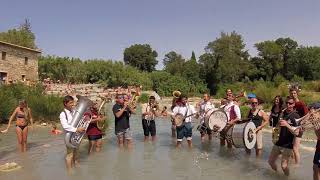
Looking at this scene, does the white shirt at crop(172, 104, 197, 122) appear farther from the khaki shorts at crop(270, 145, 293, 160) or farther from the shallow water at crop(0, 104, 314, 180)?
the khaki shorts at crop(270, 145, 293, 160)

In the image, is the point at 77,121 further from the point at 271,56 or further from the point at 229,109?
the point at 271,56

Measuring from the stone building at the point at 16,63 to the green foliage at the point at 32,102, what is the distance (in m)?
10.3

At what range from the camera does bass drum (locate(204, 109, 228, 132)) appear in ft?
38.7

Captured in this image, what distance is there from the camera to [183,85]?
53594 mm

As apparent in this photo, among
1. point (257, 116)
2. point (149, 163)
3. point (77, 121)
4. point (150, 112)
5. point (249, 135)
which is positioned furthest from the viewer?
point (150, 112)

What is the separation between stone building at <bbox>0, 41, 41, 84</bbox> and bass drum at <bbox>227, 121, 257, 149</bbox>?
24.7m

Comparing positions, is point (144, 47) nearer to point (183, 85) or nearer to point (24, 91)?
point (183, 85)

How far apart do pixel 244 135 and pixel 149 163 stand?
2.64m

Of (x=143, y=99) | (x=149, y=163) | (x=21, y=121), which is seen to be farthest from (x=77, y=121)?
(x=143, y=99)

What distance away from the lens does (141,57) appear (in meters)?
99.1

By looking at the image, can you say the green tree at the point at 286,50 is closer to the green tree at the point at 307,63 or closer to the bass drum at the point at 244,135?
the green tree at the point at 307,63

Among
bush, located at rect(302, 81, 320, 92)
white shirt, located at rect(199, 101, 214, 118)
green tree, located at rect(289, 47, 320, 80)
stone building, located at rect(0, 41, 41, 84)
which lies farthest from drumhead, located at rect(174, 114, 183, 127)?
green tree, located at rect(289, 47, 320, 80)

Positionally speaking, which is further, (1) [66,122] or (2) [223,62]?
(2) [223,62]

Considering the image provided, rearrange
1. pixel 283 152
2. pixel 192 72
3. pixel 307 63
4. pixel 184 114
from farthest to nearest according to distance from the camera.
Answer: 1. pixel 307 63
2. pixel 192 72
3. pixel 184 114
4. pixel 283 152
